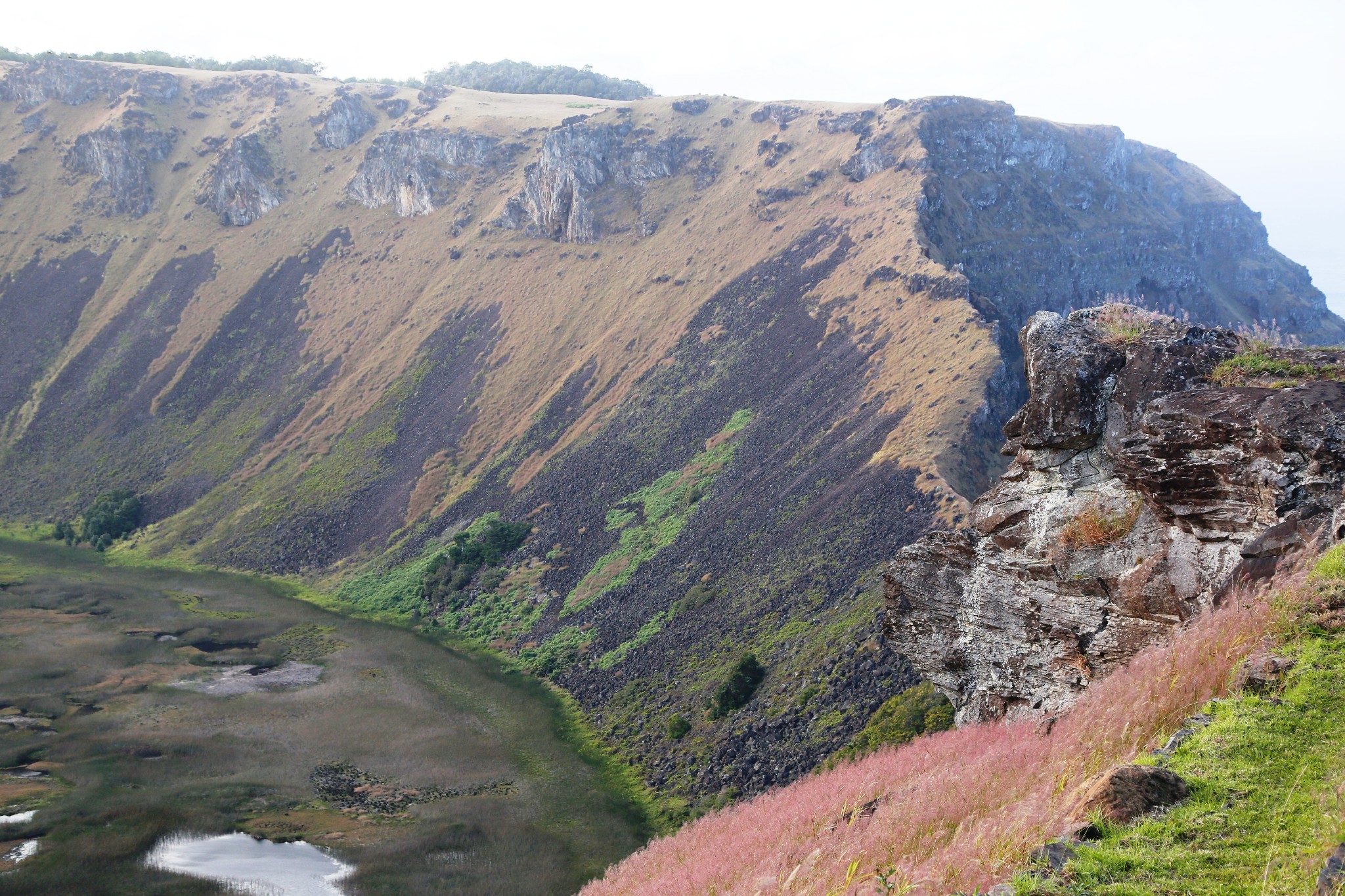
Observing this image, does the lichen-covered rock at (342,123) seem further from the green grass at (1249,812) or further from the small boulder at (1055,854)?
the small boulder at (1055,854)

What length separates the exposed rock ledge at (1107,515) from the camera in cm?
1373

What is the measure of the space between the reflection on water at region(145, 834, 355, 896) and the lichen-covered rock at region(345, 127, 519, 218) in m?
89.4

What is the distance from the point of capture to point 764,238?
83875mm

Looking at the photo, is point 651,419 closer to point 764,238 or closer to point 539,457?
point 539,457

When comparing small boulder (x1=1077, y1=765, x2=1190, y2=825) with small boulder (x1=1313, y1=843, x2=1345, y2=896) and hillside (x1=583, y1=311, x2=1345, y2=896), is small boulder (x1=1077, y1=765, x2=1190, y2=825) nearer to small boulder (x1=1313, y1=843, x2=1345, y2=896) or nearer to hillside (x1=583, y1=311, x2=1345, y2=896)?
hillside (x1=583, y1=311, x2=1345, y2=896)

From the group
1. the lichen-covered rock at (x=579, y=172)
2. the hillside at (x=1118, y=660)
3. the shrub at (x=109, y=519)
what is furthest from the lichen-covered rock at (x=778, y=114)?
the hillside at (x=1118, y=660)

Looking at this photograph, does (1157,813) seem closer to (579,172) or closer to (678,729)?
(678,729)

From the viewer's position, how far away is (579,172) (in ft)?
324

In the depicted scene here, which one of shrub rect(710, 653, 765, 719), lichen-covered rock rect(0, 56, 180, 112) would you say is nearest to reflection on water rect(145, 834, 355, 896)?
shrub rect(710, 653, 765, 719)

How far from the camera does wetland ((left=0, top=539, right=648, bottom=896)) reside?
28.7 m

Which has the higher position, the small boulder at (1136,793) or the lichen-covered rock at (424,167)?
the lichen-covered rock at (424,167)

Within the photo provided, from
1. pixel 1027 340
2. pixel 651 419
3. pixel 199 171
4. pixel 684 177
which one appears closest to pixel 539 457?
pixel 651 419

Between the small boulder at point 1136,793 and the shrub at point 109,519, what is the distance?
83.2 meters

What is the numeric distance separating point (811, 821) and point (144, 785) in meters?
30.0
